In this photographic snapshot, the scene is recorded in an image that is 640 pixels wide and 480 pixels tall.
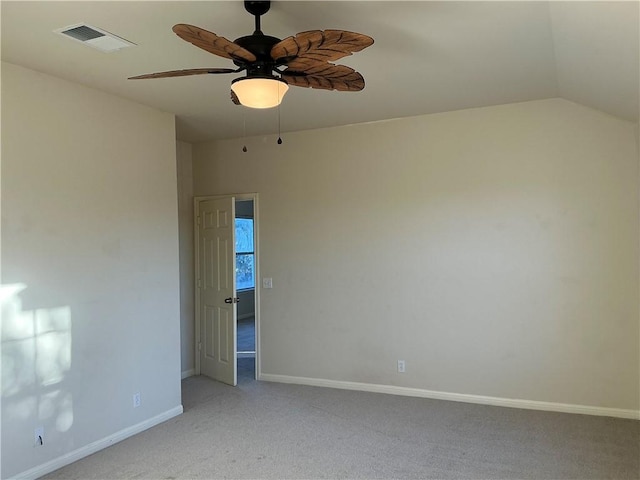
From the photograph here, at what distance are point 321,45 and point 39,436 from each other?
3.09m

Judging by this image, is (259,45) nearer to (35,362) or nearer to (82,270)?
(82,270)

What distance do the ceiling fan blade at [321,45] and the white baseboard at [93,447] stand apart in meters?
3.05

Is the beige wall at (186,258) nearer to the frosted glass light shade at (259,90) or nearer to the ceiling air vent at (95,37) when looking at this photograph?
the ceiling air vent at (95,37)

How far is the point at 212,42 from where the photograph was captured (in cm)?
196

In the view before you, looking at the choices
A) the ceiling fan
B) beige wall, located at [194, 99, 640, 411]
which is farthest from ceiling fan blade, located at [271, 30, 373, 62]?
beige wall, located at [194, 99, 640, 411]

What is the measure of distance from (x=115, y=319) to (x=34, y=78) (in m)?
1.85

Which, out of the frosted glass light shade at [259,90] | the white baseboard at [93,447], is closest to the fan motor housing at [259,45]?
the frosted glass light shade at [259,90]

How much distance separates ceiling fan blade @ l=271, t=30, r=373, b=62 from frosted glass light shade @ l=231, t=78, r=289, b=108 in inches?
4.6

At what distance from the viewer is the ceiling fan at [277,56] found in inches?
75.2

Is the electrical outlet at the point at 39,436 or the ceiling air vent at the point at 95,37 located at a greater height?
the ceiling air vent at the point at 95,37

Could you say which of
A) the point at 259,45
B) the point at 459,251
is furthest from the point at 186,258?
the point at 259,45

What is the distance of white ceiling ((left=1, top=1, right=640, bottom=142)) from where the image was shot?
2377 mm

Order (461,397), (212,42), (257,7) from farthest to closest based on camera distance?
(461,397) → (257,7) → (212,42)

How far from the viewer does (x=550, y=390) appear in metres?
4.17
